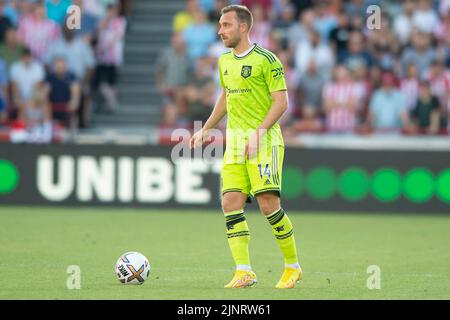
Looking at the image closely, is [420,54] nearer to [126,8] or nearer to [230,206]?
[126,8]

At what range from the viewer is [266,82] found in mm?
9812

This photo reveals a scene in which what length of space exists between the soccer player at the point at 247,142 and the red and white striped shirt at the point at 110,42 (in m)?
11.7

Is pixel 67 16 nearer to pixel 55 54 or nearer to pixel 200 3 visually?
pixel 55 54

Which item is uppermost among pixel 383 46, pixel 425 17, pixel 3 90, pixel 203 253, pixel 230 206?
pixel 425 17

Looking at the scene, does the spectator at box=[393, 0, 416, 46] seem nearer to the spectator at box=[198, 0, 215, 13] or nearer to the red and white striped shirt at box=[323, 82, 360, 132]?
the red and white striped shirt at box=[323, 82, 360, 132]

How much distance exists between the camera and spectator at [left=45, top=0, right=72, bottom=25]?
21.3 meters

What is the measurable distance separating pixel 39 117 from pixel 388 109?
6230 millimetres

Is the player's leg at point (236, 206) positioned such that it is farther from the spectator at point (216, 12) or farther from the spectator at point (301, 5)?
the spectator at point (301, 5)

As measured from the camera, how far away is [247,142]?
9.62 metres

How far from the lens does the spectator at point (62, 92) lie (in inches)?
781

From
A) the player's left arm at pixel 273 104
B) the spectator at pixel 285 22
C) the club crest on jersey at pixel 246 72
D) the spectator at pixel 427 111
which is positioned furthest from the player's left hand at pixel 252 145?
the spectator at pixel 285 22

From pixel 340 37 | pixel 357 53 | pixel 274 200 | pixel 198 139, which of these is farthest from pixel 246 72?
pixel 340 37

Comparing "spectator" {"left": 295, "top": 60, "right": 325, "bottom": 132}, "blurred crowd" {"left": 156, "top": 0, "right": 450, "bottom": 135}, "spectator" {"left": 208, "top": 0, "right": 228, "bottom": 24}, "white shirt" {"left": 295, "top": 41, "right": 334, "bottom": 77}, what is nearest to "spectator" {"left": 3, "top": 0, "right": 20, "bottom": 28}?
"blurred crowd" {"left": 156, "top": 0, "right": 450, "bottom": 135}
